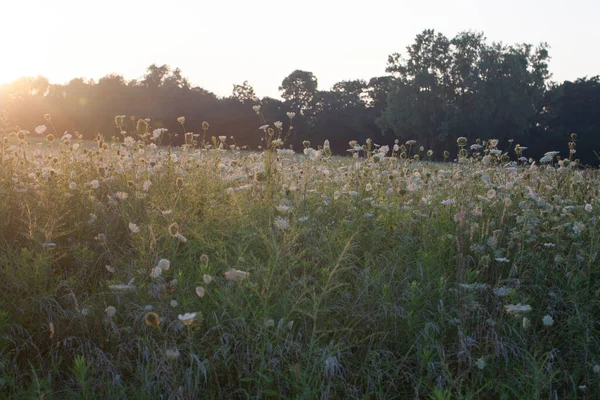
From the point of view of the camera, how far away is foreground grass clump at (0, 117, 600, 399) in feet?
7.67

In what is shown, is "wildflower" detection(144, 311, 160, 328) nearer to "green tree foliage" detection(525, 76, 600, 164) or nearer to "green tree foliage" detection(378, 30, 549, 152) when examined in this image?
"green tree foliage" detection(378, 30, 549, 152)

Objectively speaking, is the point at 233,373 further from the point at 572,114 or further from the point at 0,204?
the point at 572,114

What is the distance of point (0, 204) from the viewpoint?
3693 mm

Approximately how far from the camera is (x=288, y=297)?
2.75 m

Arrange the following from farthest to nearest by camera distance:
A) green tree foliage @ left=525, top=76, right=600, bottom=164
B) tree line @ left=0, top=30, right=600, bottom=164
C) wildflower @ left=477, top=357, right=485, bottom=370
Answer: green tree foliage @ left=525, top=76, right=600, bottom=164 < tree line @ left=0, top=30, right=600, bottom=164 < wildflower @ left=477, top=357, right=485, bottom=370

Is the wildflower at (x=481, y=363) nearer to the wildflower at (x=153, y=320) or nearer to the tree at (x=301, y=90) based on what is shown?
the wildflower at (x=153, y=320)

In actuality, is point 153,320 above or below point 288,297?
above

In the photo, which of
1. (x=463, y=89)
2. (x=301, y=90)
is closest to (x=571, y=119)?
(x=463, y=89)

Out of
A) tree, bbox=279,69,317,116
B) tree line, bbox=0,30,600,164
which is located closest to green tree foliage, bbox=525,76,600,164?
tree line, bbox=0,30,600,164

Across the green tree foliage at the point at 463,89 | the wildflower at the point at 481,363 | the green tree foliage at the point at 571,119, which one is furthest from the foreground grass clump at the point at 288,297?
the green tree foliage at the point at 571,119

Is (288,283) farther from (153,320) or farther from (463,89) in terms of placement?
(463,89)

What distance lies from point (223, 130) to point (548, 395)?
28955 millimetres

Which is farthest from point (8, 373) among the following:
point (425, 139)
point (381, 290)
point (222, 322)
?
point (425, 139)

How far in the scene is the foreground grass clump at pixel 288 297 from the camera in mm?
2338
